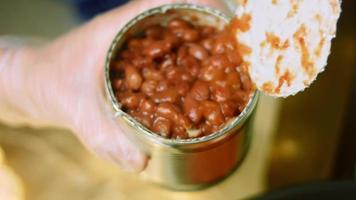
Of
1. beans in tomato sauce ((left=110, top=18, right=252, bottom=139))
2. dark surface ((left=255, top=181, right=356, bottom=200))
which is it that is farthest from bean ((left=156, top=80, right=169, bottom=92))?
dark surface ((left=255, top=181, right=356, bottom=200))

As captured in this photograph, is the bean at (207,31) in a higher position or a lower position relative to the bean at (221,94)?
higher

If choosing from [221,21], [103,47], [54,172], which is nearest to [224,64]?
[221,21]

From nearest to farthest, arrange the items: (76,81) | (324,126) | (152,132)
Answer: (152,132) → (76,81) → (324,126)

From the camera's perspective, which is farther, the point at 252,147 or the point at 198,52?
the point at 252,147

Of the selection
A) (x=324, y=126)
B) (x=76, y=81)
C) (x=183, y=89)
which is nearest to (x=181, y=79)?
(x=183, y=89)

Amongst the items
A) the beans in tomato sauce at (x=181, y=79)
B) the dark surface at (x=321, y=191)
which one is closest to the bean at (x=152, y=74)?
the beans in tomato sauce at (x=181, y=79)

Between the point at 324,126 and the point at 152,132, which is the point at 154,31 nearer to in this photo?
the point at 152,132

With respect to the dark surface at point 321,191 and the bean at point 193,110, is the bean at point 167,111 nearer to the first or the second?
the bean at point 193,110
